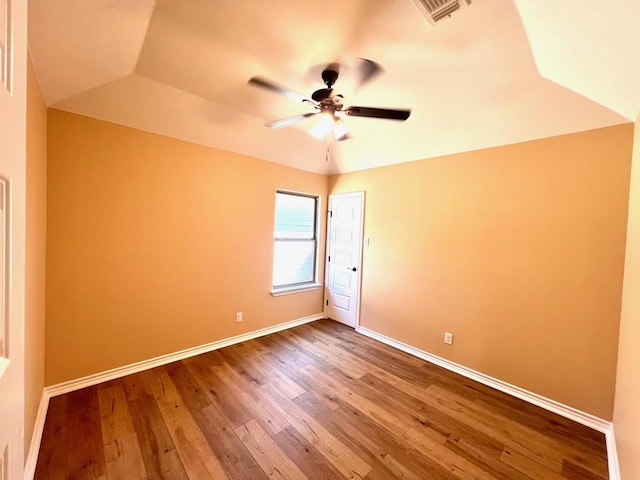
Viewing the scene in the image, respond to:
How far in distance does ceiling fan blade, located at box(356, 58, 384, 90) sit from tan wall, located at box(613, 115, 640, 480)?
1.81 meters

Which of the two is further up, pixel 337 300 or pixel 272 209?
pixel 272 209

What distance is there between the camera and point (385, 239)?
3420 millimetres

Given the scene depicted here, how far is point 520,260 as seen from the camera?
93.4 inches

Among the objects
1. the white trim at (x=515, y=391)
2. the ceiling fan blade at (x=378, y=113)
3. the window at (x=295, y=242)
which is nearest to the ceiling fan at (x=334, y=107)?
the ceiling fan blade at (x=378, y=113)

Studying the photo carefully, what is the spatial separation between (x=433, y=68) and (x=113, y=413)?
3.52 metres

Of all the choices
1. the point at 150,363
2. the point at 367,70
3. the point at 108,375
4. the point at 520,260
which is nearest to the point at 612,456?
the point at 520,260

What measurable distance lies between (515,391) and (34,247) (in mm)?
3958

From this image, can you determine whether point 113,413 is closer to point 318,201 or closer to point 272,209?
point 272,209

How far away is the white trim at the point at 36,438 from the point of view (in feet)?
4.73

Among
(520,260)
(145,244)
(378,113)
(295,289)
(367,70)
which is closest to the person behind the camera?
(378,113)

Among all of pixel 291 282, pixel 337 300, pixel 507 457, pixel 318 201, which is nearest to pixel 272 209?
pixel 318 201

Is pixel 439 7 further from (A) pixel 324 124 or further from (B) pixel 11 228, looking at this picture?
(B) pixel 11 228

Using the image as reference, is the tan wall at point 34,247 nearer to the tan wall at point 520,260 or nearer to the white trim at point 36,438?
the white trim at point 36,438

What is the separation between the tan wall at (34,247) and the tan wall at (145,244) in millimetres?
132
